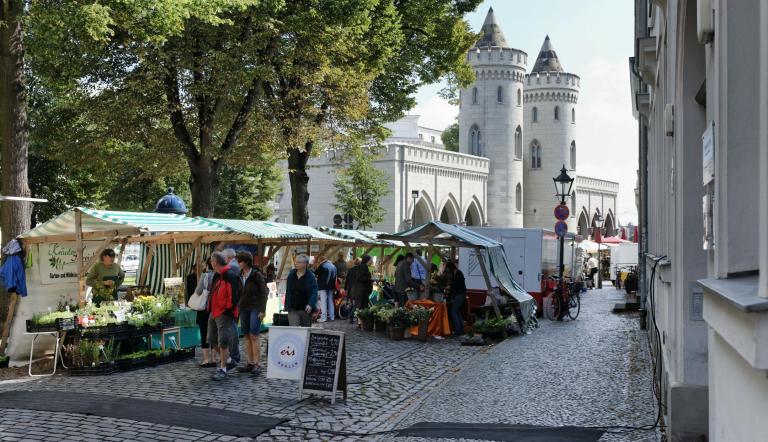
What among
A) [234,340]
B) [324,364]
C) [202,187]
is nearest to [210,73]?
[202,187]

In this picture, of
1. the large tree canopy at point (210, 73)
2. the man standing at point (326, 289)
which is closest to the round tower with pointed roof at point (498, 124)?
the large tree canopy at point (210, 73)

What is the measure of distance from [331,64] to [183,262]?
280 inches

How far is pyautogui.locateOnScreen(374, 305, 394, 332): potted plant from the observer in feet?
57.1

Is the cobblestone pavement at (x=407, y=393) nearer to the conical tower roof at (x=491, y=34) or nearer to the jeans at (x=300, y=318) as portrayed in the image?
the jeans at (x=300, y=318)

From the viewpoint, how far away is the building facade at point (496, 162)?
218ft

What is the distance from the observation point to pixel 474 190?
74688 mm

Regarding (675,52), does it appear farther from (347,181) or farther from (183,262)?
(347,181)

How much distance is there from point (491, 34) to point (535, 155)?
13.9m

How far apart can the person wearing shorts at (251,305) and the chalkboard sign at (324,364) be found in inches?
72.3

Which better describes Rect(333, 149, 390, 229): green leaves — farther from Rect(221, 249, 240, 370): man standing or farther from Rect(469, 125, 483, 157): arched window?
Rect(221, 249, 240, 370): man standing

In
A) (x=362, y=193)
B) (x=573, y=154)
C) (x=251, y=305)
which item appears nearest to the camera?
(x=251, y=305)

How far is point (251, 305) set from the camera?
12.0 meters

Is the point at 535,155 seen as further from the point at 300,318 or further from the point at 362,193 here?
the point at 300,318

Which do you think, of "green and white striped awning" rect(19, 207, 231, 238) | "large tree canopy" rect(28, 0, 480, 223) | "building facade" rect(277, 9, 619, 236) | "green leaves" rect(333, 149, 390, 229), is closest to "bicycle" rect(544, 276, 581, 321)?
"large tree canopy" rect(28, 0, 480, 223)
